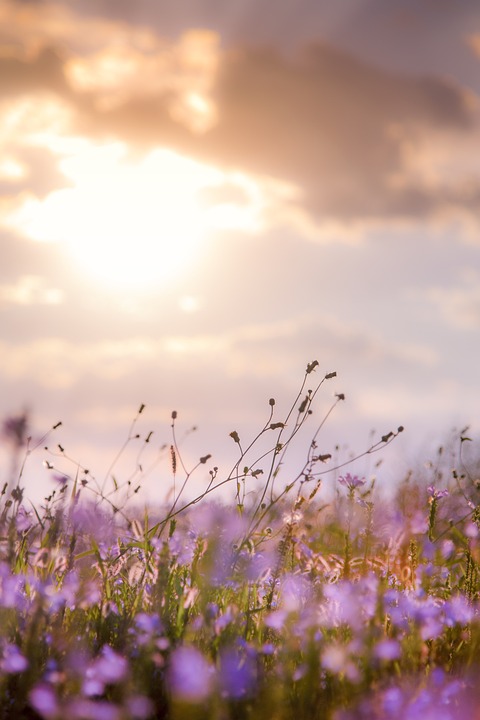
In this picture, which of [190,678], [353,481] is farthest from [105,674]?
[353,481]

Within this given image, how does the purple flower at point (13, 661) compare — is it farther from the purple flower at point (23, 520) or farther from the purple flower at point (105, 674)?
the purple flower at point (23, 520)

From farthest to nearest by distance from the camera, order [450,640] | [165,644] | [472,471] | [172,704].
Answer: [472,471] < [450,640] < [165,644] < [172,704]

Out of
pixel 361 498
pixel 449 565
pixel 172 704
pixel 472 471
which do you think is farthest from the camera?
pixel 472 471

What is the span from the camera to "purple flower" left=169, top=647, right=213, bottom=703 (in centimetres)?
231

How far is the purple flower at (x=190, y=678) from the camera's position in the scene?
231cm

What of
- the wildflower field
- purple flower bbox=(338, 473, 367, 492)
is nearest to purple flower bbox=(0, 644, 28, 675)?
the wildflower field

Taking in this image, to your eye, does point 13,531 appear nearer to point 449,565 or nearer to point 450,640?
point 450,640

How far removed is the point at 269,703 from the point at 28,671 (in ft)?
2.84

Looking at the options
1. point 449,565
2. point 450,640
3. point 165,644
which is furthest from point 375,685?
point 449,565

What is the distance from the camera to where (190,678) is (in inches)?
91.5

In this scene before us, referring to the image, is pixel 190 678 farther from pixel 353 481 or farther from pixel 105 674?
pixel 353 481

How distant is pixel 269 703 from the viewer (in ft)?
7.30

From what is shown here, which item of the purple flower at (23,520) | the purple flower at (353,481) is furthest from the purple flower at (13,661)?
the purple flower at (353,481)

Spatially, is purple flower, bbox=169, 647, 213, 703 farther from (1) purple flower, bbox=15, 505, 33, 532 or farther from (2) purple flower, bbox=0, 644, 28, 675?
(1) purple flower, bbox=15, 505, 33, 532
